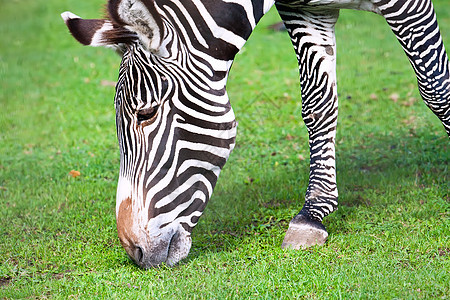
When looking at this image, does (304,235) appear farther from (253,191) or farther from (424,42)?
(424,42)

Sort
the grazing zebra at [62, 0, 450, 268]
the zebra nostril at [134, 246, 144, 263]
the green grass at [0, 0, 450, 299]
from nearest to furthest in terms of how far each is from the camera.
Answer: the grazing zebra at [62, 0, 450, 268], the zebra nostril at [134, 246, 144, 263], the green grass at [0, 0, 450, 299]

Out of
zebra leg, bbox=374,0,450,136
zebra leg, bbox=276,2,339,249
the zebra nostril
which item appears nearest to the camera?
the zebra nostril

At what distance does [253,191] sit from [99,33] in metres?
2.88

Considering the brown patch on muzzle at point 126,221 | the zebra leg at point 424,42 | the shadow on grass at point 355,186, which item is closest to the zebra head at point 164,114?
the brown patch on muzzle at point 126,221

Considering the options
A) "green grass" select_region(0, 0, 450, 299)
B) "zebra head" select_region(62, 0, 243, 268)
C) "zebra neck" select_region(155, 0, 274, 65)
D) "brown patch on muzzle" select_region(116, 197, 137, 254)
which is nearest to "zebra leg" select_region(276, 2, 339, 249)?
"green grass" select_region(0, 0, 450, 299)

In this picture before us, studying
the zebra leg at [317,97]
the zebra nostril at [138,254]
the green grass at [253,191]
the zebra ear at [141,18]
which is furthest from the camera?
the zebra leg at [317,97]

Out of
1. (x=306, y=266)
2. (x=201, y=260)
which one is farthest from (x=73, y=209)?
(x=306, y=266)

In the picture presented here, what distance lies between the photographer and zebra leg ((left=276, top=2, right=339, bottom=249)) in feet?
14.8

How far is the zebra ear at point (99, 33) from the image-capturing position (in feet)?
11.0

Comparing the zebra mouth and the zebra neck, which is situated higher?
the zebra neck

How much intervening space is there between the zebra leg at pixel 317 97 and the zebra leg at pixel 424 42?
0.55 metres

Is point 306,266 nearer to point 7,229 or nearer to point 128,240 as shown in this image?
point 128,240

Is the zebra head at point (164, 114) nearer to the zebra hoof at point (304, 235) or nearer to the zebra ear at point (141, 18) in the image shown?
the zebra ear at point (141, 18)

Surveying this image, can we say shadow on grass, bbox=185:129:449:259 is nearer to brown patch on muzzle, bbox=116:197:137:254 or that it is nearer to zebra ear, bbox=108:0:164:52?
brown patch on muzzle, bbox=116:197:137:254
